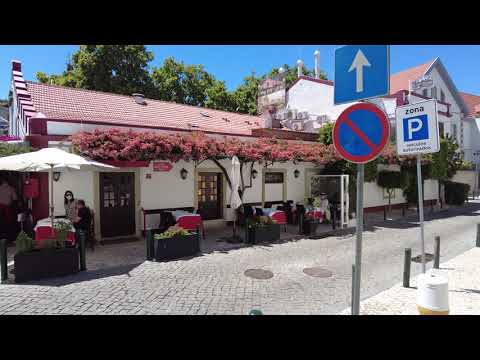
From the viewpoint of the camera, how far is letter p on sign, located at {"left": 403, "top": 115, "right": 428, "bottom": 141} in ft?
16.3

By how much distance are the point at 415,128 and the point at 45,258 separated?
7542mm

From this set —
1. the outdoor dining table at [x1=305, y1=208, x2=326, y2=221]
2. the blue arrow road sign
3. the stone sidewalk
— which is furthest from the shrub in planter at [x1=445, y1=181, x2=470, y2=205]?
the blue arrow road sign

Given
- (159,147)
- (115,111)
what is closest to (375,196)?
(159,147)

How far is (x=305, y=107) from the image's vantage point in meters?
20.6

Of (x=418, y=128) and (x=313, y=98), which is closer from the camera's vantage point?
(x=418, y=128)

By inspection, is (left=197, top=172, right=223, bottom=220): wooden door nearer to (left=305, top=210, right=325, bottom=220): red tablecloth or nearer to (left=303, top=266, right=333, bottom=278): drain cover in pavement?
(left=305, top=210, right=325, bottom=220): red tablecloth

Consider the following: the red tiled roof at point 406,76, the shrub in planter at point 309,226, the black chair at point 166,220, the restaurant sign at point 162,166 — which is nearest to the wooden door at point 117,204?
the restaurant sign at point 162,166

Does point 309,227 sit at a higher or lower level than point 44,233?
lower

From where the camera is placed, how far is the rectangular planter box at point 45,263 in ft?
19.5

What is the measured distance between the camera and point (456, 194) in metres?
20.9

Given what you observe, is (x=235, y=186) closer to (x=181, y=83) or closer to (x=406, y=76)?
(x=181, y=83)

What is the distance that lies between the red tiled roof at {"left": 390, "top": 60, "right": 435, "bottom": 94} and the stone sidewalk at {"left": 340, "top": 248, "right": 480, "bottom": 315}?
2192cm
